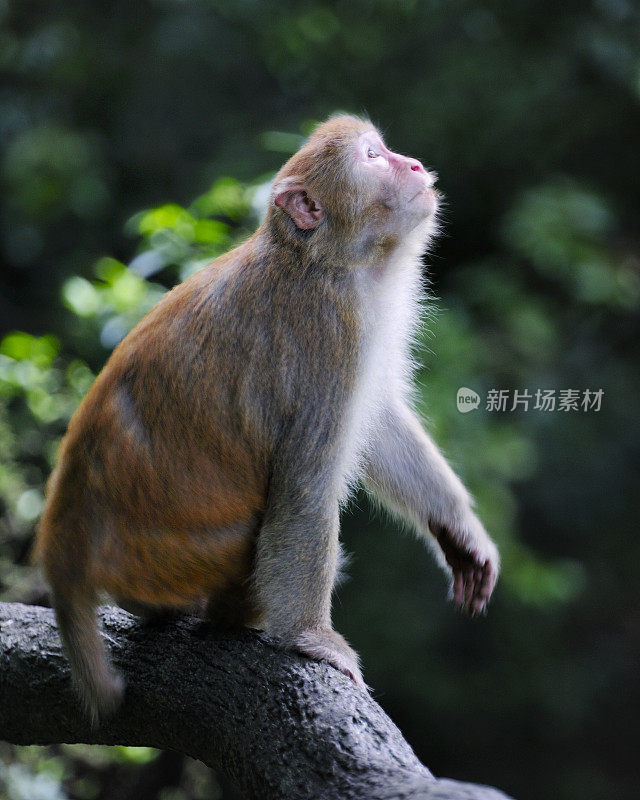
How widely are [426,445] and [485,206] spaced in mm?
3943

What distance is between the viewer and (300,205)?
2.98 meters

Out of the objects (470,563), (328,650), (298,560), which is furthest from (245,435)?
(470,563)

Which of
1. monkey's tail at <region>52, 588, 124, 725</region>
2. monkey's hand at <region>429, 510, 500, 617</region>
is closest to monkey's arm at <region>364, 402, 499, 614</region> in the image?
monkey's hand at <region>429, 510, 500, 617</region>

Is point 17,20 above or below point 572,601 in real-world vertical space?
above

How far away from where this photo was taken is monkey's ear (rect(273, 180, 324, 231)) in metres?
2.97

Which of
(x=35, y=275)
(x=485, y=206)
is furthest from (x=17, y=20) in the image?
(x=485, y=206)

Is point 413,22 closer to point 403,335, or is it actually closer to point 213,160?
point 213,160

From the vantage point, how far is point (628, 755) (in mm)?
7977

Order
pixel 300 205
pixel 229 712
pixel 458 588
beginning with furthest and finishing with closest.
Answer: pixel 458 588
pixel 300 205
pixel 229 712

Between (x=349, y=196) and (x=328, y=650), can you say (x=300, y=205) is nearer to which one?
(x=349, y=196)

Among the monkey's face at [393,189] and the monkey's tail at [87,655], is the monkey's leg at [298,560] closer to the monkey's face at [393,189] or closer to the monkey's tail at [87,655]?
the monkey's tail at [87,655]

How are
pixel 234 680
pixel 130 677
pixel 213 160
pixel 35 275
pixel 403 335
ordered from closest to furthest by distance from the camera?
1. pixel 234 680
2. pixel 130 677
3. pixel 403 335
4. pixel 213 160
5. pixel 35 275

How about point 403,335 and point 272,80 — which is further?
point 272,80

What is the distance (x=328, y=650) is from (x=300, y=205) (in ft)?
4.36
